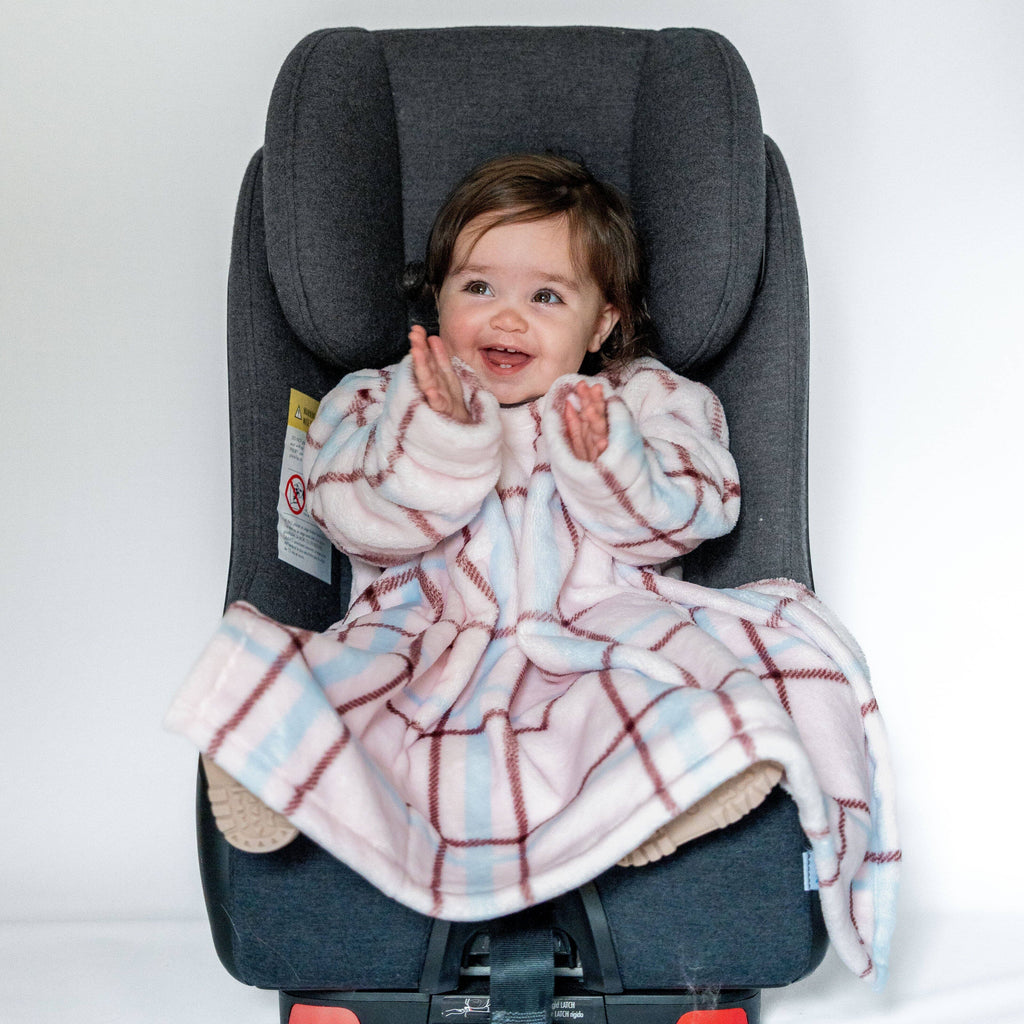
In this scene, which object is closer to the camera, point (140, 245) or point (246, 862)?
point (246, 862)

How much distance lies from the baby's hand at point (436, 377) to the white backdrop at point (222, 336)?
2.46 ft

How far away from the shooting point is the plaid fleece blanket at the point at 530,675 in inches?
38.1

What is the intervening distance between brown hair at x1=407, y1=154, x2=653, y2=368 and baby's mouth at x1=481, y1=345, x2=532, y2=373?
0.12m

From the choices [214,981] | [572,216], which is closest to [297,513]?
[572,216]

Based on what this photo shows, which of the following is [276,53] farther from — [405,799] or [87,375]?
[405,799]

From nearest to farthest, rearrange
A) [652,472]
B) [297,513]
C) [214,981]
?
[652,472] < [297,513] < [214,981]

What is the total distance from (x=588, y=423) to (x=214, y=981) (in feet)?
2.78

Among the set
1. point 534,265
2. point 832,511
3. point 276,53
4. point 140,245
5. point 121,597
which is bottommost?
point 121,597

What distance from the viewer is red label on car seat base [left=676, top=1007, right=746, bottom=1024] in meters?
1.13

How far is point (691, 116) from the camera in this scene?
1.41 metres

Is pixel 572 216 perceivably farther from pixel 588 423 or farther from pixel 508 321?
pixel 588 423

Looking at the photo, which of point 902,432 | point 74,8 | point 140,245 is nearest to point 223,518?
point 140,245

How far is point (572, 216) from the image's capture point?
1.47 meters

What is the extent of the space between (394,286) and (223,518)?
0.52m
